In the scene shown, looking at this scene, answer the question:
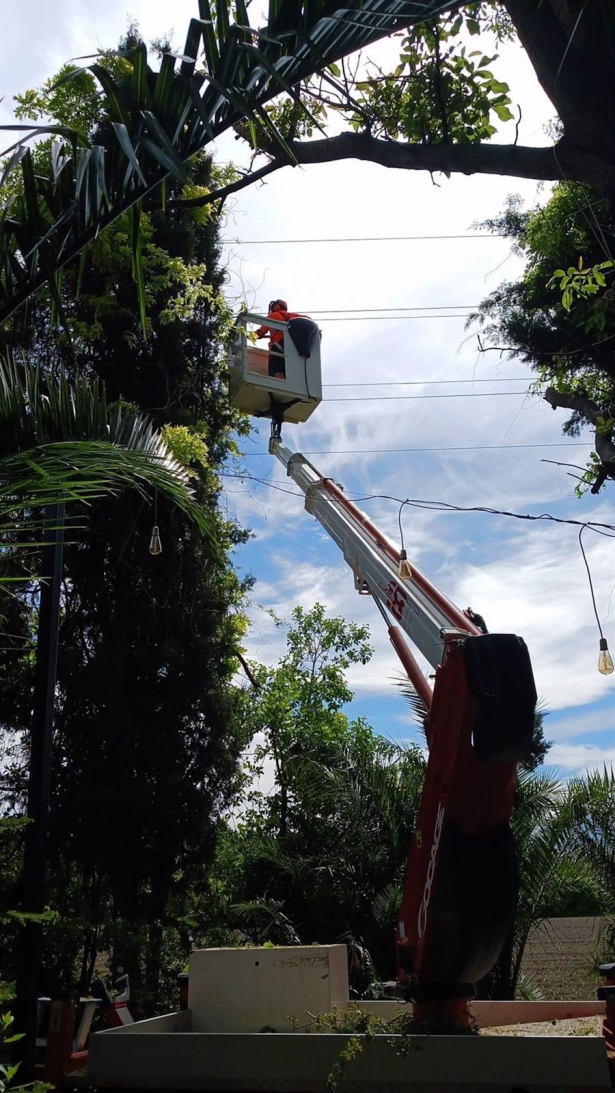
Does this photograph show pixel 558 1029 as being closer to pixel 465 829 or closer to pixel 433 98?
pixel 465 829

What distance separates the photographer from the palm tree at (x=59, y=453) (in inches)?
92.4

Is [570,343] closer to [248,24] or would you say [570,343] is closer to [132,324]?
[132,324]

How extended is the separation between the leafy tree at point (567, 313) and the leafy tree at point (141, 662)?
148 inches

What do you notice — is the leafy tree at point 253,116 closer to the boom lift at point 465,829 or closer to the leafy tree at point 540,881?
the boom lift at point 465,829

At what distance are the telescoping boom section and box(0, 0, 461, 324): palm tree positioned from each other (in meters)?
4.81

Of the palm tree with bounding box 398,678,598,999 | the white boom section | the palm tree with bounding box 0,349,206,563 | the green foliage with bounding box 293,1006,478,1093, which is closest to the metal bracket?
the white boom section

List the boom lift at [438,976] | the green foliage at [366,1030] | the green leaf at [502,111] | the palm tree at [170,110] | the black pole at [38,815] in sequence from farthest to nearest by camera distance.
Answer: the green foliage at [366,1030] < the boom lift at [438,976] < the black pole at [38,815] < the green leaf at [502,111] < the palm tree at [170,110]

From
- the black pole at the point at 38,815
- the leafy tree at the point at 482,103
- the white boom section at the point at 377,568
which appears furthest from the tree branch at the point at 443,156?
the white boom section at the point at 377,568

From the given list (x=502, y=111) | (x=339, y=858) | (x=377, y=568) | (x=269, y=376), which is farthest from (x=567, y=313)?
(x=339, y=858)

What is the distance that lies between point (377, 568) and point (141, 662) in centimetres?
391

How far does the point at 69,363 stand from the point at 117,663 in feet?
13.2

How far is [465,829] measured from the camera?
6758mm

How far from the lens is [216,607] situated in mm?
13023

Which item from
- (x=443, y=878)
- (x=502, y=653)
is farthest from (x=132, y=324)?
(x=443, y=878)
